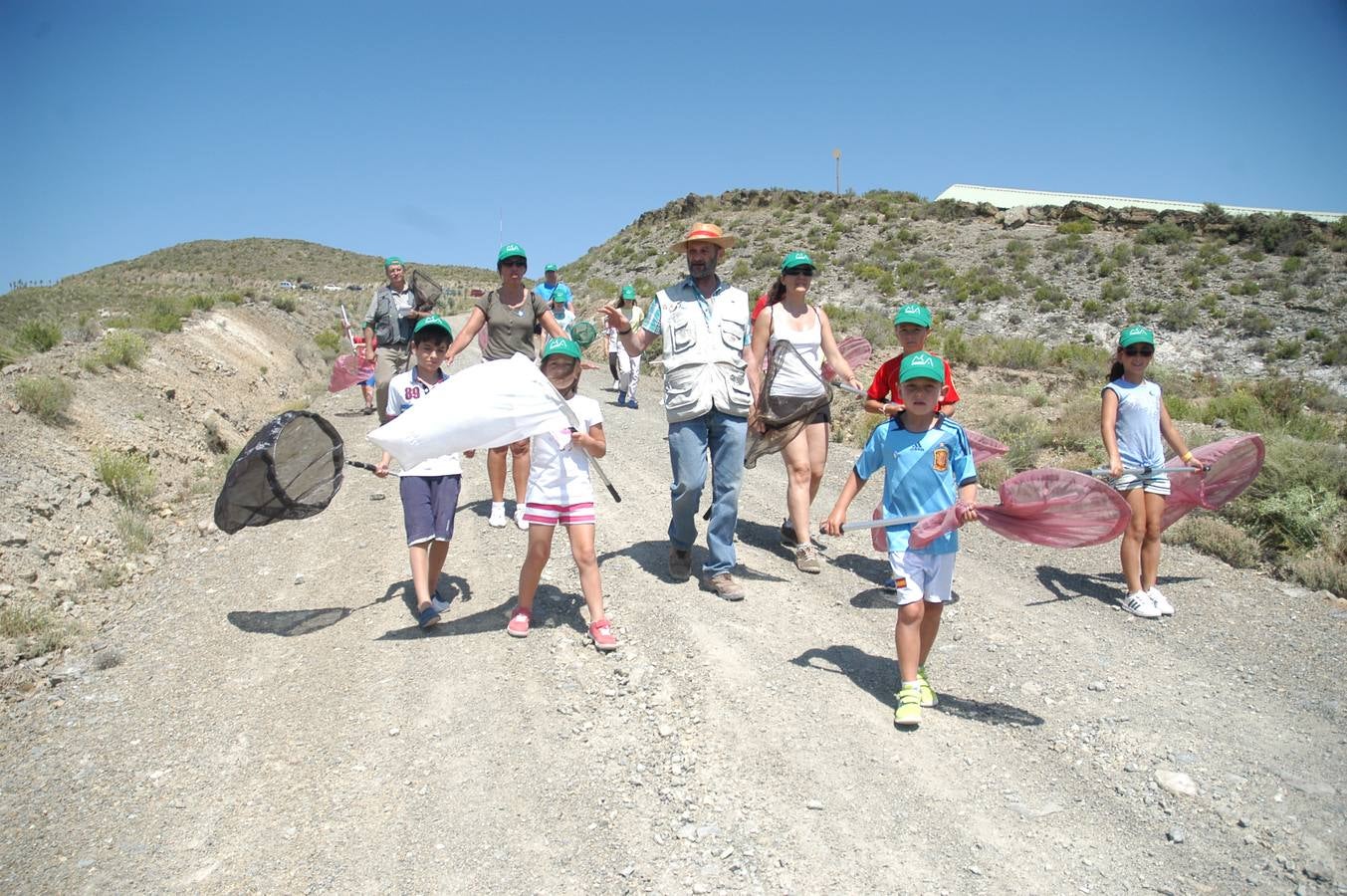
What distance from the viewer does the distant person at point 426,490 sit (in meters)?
5.21

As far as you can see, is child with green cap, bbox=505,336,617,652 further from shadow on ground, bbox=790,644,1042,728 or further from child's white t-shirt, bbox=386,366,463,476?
shadow on ground, bbox=790,644,1042,728

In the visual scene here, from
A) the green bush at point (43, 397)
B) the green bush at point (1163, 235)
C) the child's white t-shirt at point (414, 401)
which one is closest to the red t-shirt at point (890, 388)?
the child's white t-shirt at point (414, 401)

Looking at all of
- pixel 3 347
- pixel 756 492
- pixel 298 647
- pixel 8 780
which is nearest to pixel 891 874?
pixel 298 647

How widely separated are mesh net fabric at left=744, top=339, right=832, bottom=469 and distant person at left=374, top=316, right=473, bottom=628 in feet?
6.92

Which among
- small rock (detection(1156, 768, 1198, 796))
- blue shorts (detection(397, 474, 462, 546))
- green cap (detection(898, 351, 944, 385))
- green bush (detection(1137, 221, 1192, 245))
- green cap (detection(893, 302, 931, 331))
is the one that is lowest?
small rock (detection(1156, 768, 1198, 796))

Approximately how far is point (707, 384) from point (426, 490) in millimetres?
1968

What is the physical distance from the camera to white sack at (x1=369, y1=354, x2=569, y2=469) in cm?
475

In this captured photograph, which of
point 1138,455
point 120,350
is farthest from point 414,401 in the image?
point 120,350

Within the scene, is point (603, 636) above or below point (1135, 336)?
below

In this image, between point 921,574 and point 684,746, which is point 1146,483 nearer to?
point 921,574

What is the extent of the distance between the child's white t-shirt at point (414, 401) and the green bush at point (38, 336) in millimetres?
10099

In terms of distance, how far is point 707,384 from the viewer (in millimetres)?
5449

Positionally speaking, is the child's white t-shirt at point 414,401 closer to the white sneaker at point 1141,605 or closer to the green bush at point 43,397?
the white sneaker at point 1141,605

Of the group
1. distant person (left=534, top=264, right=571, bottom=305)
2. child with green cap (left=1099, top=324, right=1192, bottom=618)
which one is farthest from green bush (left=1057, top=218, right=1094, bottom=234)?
child with green cap (left=1099, top=324, right=1192, bottom=618)
